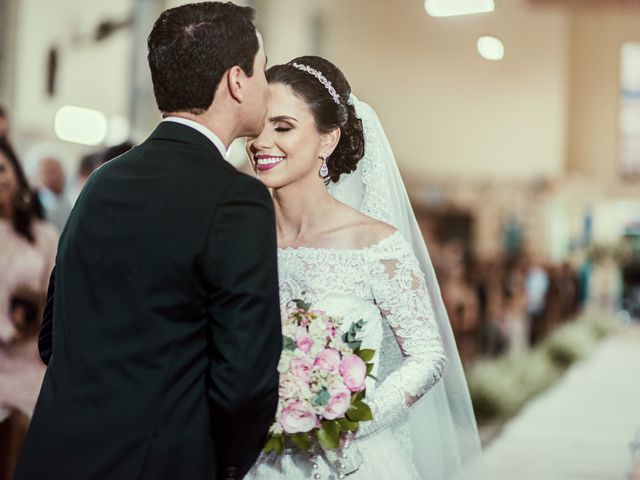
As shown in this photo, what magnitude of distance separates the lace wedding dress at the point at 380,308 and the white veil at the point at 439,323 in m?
0.24

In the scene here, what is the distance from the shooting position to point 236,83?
1911 mm

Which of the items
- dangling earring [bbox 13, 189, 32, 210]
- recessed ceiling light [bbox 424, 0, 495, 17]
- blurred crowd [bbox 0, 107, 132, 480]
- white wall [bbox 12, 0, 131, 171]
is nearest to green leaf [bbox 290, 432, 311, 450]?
blurred crowd [bbox 0, 107, 132, 480]

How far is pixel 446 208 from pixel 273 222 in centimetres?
2543

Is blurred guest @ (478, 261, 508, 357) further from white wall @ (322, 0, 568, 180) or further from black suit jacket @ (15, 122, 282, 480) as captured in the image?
white wall @ (322, 0, 568, 180)

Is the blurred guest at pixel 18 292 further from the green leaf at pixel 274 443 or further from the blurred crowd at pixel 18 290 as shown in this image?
the green leaf at pixel 274 443

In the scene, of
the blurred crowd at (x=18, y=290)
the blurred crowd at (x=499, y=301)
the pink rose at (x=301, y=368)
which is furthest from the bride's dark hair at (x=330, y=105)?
the blurred crowd at (x=499, y=301)

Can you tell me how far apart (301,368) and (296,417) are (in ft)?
0.34

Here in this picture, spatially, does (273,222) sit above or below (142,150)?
below

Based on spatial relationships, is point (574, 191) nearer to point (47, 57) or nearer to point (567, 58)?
point (567, 58)

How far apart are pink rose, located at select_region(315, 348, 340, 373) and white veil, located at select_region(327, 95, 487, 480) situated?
2.12 feet

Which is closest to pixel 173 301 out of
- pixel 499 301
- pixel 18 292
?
pixel 18 292

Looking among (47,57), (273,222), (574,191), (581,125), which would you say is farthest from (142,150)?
(581,125)

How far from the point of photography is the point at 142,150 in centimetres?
191

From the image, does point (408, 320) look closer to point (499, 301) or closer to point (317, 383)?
point (317, 383)
